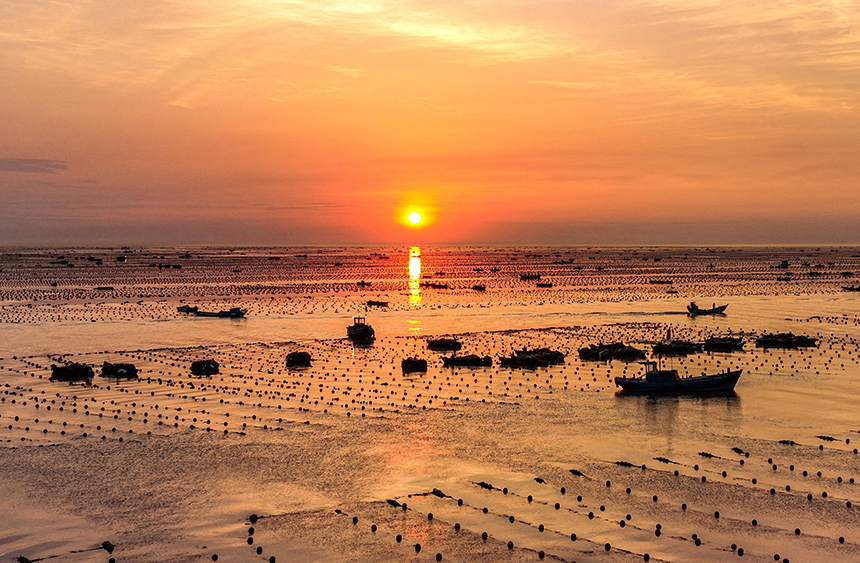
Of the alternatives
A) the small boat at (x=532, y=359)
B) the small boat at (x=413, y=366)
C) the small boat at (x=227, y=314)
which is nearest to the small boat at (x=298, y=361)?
the small boat at (x=413, y=366)

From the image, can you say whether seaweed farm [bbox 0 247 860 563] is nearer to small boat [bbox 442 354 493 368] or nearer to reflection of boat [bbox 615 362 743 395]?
small boat [bbox 442 354 493 368]

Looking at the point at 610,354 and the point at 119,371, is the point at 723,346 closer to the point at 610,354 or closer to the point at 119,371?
the point at 610,354

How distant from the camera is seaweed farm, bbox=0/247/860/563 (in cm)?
2998

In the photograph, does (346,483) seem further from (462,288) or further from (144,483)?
(462,288)

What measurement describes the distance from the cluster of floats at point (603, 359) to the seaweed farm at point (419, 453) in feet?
1.93

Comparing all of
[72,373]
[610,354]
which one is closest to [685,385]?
[610,354]

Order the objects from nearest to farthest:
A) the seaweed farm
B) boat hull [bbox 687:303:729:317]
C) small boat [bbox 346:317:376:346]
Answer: the seaweed farm < small boat [bbox 346:317:376:346] < boat hull [bbox 687:303:729:317]

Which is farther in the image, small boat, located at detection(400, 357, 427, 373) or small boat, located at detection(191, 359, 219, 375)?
small boat, located at detection(400, 357, 427, 373)

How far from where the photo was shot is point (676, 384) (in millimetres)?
56969

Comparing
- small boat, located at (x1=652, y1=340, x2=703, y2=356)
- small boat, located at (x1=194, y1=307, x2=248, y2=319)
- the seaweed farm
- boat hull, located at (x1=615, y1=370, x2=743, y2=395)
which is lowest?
the seaweed farm

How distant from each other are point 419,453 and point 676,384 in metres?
25.0

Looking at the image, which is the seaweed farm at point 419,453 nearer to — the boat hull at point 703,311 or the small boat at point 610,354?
the small boat at point 610,354

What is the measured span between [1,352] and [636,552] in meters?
69.3

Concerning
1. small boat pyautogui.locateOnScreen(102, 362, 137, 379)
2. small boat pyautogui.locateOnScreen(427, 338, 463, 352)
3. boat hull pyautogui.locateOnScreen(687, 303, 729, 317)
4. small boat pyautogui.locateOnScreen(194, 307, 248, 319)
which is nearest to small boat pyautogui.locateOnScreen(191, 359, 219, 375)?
small boat pyautogui.locateOnScreen(102, 362, 137, 379)
